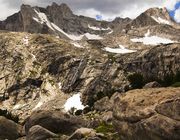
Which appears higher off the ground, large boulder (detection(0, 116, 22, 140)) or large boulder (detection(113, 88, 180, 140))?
large boulder (detection(113, 88, 180, 140))

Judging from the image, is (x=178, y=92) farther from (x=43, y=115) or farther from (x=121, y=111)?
(x=43, y=115)

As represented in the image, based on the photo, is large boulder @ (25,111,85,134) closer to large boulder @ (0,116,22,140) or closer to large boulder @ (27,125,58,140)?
large boulder @ (0,116,22,140)

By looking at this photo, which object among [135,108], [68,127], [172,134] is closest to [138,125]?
[135,108]

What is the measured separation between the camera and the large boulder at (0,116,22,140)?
70.9 m

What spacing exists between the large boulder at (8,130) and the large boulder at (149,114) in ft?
113

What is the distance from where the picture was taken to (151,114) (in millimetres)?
36281

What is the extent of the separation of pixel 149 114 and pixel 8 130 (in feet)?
136

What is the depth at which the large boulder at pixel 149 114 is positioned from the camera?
34.3m

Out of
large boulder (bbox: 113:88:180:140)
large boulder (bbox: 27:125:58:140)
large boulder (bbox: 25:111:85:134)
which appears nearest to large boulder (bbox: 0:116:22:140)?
large boulder (bbox: 25:111:85:134)

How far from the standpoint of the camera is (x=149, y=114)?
3641 cm

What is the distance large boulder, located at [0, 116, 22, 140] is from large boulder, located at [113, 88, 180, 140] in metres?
34.5

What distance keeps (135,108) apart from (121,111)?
2450 millimetres

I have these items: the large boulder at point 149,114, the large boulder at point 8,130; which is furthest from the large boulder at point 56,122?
the large boulder at point 149,114

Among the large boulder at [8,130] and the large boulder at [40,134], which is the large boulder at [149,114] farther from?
the large boulder at [8,130]
